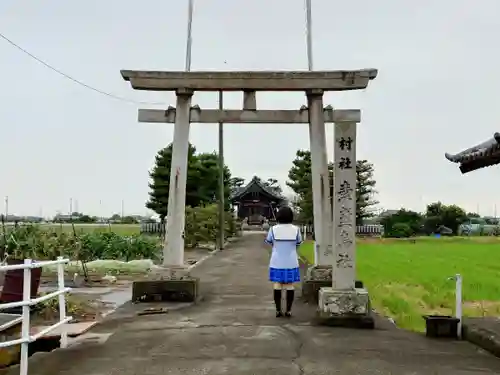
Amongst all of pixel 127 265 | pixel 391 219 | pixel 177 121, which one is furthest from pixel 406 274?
pixel 391 219


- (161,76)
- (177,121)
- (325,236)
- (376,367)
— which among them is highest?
(161,76)

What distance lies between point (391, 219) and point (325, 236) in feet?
162

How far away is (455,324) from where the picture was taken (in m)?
8.34

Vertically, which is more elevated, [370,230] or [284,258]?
[370,230]

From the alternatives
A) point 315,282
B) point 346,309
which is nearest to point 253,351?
point 346,309

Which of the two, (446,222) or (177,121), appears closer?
(177,121)

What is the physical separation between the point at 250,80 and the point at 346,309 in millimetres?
5037

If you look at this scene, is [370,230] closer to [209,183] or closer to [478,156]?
[209,183]

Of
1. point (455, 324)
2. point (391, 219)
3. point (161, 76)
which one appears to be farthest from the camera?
point (391, 219)

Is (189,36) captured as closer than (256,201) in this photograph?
Yes

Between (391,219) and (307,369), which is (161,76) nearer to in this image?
(307,369)

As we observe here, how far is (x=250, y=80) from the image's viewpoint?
1188 cm

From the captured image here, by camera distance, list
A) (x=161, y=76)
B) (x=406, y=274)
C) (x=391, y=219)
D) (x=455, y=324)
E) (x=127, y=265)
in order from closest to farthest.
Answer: (x=455, y=324) < (x=161, y=76) < (x=127, y=265) < (x=406, y=274) < (x=391, y=219)

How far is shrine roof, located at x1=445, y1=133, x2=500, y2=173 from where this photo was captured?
776 cm
